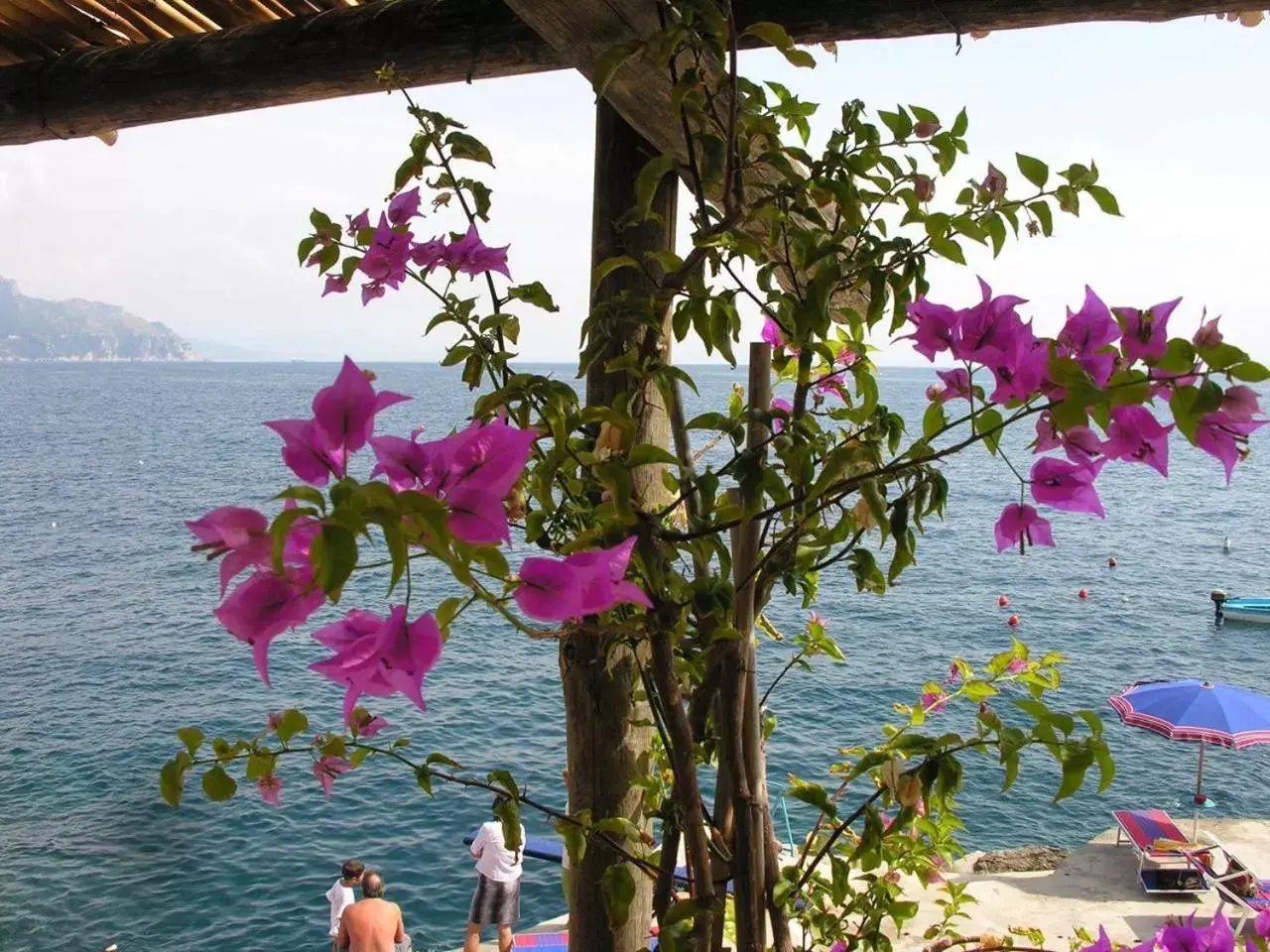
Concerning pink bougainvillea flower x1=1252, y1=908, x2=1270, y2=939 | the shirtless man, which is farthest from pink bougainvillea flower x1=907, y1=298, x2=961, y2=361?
the shirtless man

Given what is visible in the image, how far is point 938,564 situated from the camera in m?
23.7

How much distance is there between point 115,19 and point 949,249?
1.33m

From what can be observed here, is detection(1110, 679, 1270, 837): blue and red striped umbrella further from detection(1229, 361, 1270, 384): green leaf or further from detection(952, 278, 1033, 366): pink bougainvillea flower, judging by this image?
detection(1229, 361, 1270, 384): green leaf

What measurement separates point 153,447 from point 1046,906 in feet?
129

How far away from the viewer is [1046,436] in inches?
32.4

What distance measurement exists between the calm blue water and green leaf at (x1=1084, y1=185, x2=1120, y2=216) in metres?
8.00

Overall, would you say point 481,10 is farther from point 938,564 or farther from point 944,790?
point 938,564

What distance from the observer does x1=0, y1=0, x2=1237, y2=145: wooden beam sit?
3.74 feet

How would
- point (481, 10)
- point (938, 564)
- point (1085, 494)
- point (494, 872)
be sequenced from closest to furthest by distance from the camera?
point (1085, 494) < point (481, 10) < point (494, 872) < point (938, 564)

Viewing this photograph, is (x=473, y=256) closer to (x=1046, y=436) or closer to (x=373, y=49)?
(x=373, y=49)

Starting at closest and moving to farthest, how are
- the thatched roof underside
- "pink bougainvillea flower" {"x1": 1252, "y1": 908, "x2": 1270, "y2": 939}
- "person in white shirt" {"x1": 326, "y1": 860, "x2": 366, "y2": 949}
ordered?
"pink bougainvillea flower" {"x1": 1252, "y1": 908, "x2": 1270, "y2": 939} → the thatched roof underside → "person in white shirt" {"x1": 326, "y1": 860, "x2": 366, "y2": 949}

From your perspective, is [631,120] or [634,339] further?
[631,120]

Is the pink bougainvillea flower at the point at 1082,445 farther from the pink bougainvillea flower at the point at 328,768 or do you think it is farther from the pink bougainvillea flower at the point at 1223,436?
the pink bougainvillea flower at the point at 328,768

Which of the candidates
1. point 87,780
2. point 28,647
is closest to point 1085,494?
point 87,780
